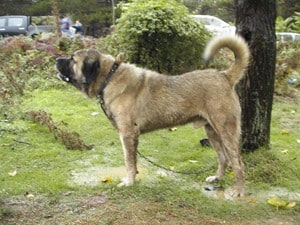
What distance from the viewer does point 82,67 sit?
5695 millimetres

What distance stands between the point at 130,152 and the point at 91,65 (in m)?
1.04

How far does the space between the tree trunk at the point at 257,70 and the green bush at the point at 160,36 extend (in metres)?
4.64

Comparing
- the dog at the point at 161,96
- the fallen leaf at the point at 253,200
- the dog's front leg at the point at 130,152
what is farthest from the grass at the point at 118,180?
the dog at the point at 161,96

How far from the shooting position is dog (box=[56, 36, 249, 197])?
18.0ft

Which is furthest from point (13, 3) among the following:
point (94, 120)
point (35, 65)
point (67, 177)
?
point (67, 177)

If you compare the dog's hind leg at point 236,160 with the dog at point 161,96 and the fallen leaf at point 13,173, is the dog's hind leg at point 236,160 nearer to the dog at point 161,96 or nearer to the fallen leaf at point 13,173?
the dog at point 161,96

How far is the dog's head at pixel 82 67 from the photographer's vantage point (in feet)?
18.6

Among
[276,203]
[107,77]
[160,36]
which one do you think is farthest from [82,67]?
[160,36]

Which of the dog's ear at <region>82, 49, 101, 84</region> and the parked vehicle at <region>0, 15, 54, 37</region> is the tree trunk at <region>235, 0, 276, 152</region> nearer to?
the dog's ear at <region>82, 49, 101, 84</region>

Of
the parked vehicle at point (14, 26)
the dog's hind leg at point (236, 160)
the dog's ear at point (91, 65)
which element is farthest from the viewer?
the parked vehicle at point (14, 26)

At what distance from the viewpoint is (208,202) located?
17.5ft

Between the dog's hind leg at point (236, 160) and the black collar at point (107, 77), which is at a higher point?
the black collar at point (107, 77)

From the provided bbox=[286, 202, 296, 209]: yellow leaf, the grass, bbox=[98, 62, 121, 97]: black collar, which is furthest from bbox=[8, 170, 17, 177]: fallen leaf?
bbox=[286, 202, 296, 209]: yellow leaf

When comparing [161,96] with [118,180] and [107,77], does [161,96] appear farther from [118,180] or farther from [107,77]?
[118,180]
